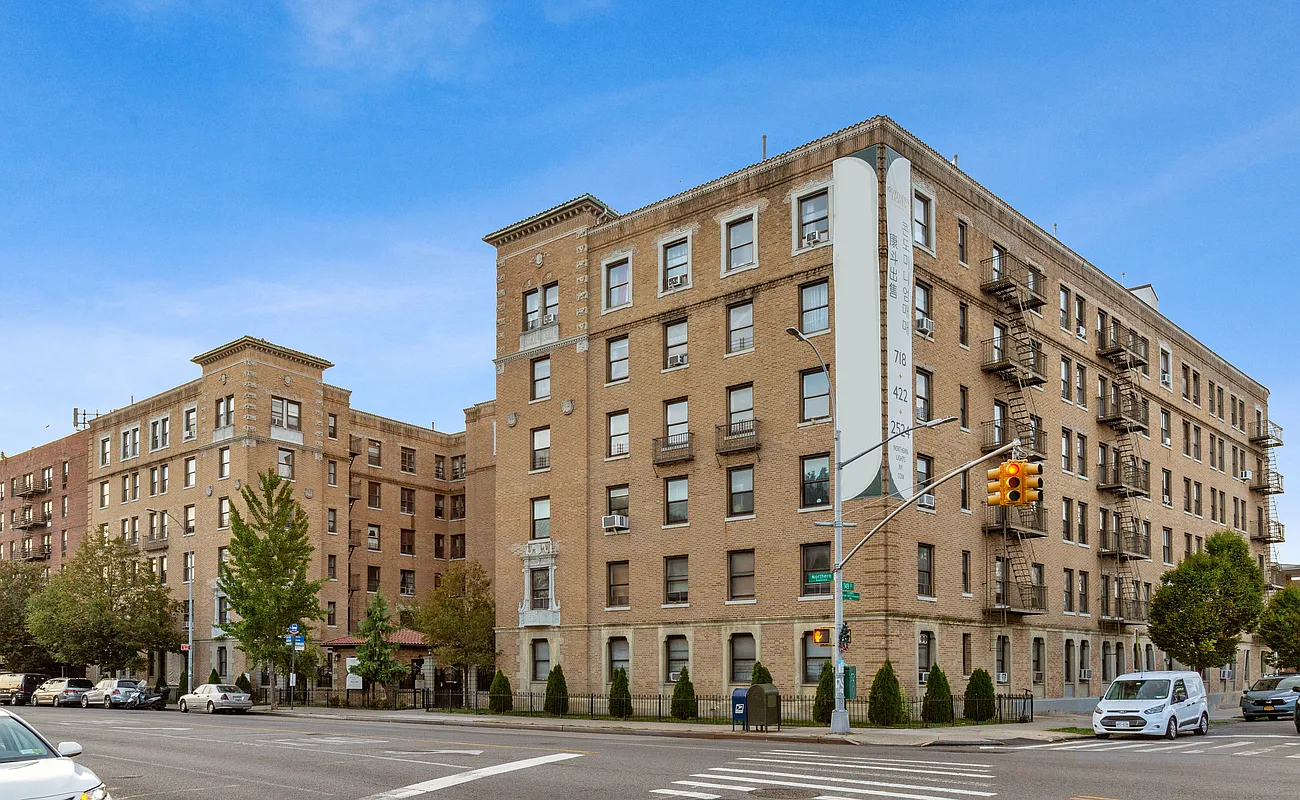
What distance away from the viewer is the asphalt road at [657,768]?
58.3 ft

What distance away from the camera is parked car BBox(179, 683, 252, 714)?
53188 millimetres

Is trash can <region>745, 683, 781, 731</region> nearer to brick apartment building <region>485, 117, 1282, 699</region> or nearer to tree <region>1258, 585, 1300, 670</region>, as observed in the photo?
brick apartment building <region>485, 117, 1282, 699</region>

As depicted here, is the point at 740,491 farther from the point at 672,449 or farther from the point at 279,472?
the point at 279,472

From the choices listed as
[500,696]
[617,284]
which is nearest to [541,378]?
[617,284]

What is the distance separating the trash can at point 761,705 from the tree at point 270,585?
31.3 meters

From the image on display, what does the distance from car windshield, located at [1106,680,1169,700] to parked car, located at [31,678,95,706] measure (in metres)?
51.9

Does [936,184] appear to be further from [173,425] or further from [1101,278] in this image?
[173,425]

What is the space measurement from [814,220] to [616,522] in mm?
13961

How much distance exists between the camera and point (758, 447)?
4244cm

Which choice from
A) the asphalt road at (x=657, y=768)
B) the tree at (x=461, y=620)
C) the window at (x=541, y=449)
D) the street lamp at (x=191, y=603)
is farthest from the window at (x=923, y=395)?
the street lamp at (x=191, y=603)

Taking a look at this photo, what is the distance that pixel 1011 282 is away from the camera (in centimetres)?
4528

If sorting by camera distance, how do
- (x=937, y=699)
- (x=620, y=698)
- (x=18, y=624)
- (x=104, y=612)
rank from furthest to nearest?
(x=18, y=624) < (x=104, y=612) < (x=620, y=698) < (x=937, y=699)

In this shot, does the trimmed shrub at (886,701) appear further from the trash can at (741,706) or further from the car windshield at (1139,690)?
the car windshield at (1139,690)

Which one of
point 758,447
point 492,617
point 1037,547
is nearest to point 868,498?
point 758,447
